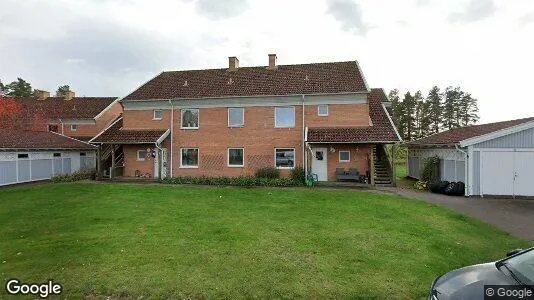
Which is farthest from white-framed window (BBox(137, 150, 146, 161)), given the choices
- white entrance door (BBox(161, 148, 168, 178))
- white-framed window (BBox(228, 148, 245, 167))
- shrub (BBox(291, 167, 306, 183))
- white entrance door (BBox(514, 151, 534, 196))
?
white entrance door (BBox(514, 151, 534, 196))

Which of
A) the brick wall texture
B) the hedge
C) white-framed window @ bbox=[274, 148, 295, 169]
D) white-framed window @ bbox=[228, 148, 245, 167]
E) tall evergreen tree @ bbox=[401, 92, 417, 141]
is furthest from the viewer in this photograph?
tall evergreen tree @ bbox=[401, 92, 417, 141]

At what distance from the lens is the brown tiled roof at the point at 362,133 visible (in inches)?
854

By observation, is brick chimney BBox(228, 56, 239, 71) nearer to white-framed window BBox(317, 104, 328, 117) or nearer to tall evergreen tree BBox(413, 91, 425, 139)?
white-framed window BBox(317, 104, 328, 117)

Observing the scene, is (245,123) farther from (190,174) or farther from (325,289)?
(325,289)

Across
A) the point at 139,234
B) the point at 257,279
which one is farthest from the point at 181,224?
the point at 257,279

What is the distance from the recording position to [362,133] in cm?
2238

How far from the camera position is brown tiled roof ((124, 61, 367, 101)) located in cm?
2428

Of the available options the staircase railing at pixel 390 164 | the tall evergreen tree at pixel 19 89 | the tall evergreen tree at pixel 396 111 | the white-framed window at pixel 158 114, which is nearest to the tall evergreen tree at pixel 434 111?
the tall evergreen tree at pixel 396 111

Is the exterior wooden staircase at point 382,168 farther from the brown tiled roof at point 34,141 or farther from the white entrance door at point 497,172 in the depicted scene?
the brown tiled roof at point 34,141

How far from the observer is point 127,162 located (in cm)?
2639

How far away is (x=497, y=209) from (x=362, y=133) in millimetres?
8976

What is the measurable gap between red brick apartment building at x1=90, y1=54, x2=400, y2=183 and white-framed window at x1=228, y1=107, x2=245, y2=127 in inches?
2.9

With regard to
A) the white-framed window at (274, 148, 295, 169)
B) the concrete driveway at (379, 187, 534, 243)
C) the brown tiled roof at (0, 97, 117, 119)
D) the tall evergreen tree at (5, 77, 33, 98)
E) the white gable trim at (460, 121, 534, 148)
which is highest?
the tall evergreen tree at (5, 77, 33, 98)

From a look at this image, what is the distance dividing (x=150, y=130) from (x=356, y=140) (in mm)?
15409
